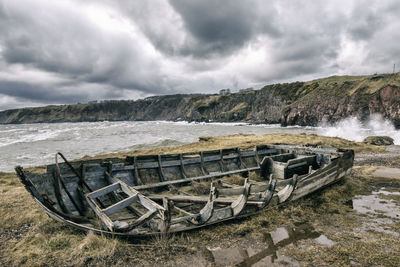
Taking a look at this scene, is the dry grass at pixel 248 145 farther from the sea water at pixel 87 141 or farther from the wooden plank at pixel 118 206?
the wooden plank at pixel 118 206

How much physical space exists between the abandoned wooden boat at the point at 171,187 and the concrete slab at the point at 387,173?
403 cm

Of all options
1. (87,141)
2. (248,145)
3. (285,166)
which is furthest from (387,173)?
(87,141)

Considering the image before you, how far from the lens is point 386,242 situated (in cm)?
516

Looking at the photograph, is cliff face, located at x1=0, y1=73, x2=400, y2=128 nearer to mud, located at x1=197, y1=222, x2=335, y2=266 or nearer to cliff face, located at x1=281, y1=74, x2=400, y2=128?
cliff face, located at x1=281, y1=74, x2=400, y2=128

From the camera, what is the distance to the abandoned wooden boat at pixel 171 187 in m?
5.07

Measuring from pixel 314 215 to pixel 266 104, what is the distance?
103773 millimetres

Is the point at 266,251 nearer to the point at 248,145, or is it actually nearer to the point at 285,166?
Answer: the point at 285,166

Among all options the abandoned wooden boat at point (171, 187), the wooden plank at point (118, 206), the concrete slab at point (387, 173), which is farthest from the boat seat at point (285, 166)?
the wooden plank at point (118, 206)

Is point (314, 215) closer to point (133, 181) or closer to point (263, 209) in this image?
point (263, 209)

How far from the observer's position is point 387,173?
40.3 feet

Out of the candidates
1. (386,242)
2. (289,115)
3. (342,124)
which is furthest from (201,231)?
(289,115)

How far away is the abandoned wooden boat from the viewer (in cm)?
507

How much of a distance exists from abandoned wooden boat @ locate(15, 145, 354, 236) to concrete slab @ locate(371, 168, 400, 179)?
13.2 feet

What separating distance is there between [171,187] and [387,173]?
40.9 ft
